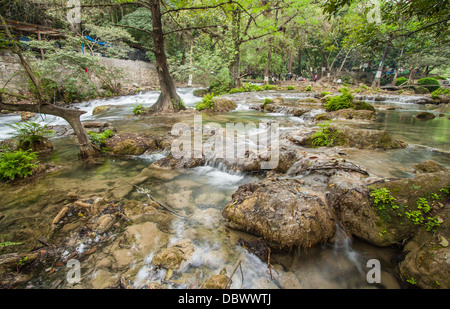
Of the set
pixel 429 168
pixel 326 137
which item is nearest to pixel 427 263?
pixel 429 168

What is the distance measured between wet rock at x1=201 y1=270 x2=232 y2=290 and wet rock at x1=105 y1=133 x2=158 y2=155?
512 cm

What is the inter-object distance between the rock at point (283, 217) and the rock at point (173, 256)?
78 cm

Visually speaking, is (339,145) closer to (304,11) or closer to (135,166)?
(135,166)

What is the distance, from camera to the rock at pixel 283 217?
2.67m

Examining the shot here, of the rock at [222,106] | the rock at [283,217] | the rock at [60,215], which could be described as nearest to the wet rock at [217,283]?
the rock at [283,217]

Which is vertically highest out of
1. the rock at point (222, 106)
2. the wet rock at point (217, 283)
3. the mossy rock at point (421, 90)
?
the mossy rock at point (421, 90)

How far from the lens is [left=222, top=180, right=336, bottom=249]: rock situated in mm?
2668

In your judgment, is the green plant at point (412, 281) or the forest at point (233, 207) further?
the forest at point (233, 207)

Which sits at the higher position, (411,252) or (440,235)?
(440,235)

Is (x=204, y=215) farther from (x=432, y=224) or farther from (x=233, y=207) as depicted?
(x=432, y=224)

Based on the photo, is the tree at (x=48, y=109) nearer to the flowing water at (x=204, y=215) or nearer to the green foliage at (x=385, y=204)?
the flowing water at (x=204, y=215)
